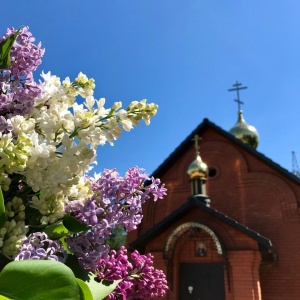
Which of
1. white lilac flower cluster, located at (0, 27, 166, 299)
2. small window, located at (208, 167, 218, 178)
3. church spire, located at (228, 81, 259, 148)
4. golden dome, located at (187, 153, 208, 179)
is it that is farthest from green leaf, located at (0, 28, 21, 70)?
church spire, located at (228, 81, 259, 148)

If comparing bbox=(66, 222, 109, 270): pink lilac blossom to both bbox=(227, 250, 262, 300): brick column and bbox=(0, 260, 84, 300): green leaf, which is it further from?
bbox=(227, 250, 262, 300): brick column

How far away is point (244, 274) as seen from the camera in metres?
7.21

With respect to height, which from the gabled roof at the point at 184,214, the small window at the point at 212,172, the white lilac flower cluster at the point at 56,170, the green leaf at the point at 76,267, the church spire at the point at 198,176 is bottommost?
the green leaf at the point at 76,267

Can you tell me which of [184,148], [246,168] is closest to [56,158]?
[246,168]

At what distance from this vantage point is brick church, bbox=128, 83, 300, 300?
7453 millimetres

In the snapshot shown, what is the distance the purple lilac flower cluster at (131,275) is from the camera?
942 millimetres

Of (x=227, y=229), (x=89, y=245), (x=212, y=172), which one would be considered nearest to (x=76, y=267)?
(x=89, y=245)

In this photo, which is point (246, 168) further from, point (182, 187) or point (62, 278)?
point (62, 278)

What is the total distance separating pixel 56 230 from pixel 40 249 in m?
0.13

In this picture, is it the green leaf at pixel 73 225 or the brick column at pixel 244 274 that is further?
the brick column at pixel 244 274

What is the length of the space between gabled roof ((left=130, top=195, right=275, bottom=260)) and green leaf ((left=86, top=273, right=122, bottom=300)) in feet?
23.3

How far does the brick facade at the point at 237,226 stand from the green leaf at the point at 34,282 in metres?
7.35

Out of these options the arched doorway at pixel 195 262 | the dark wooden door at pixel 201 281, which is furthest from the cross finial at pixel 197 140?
the dark wooden door at pixel 201 281

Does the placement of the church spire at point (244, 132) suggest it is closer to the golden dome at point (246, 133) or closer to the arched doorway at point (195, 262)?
the golden dome at point (246, 133)
